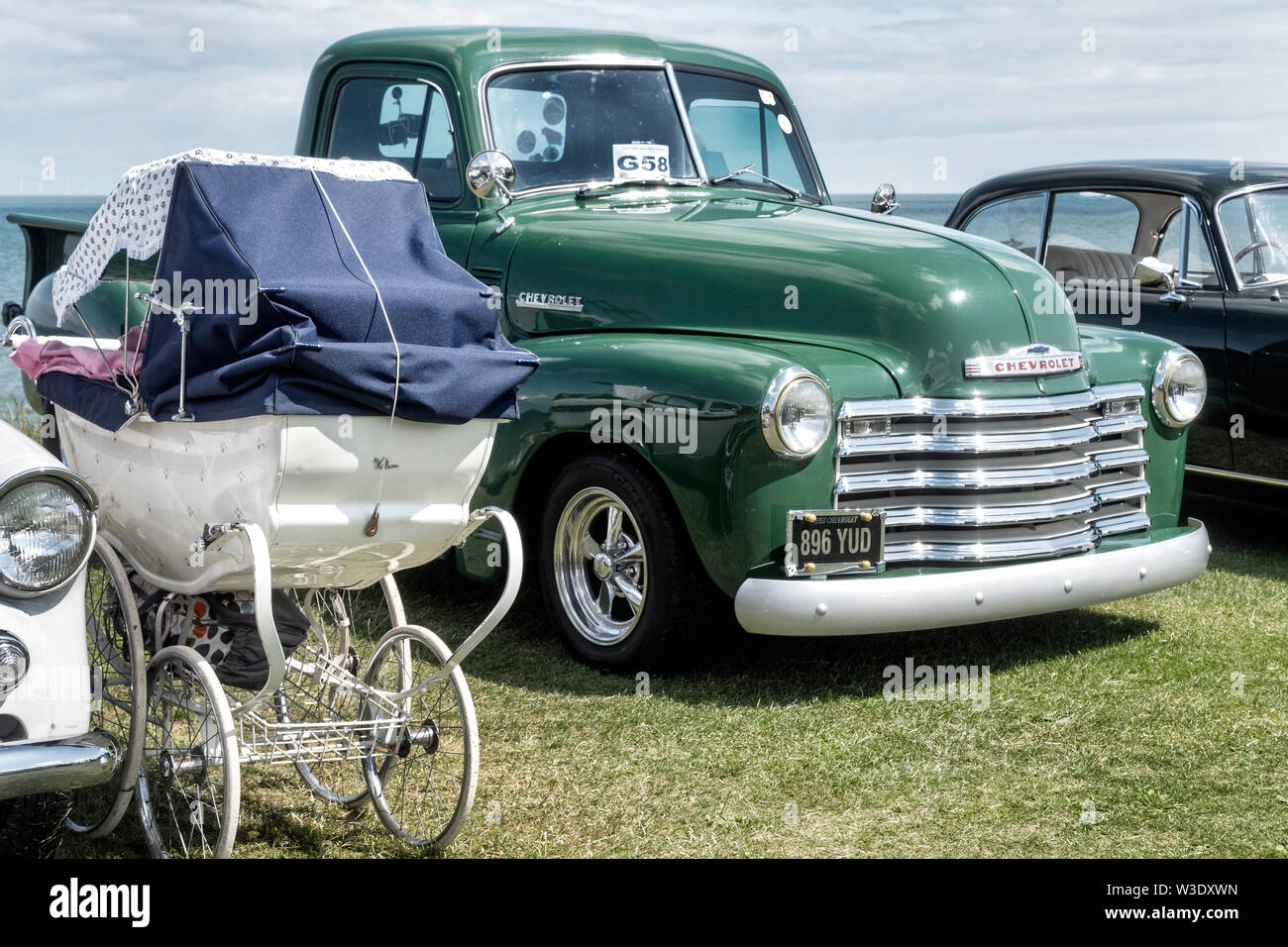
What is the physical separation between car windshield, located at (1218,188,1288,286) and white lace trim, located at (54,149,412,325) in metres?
4.93

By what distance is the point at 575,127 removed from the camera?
624cm

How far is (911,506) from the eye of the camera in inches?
199

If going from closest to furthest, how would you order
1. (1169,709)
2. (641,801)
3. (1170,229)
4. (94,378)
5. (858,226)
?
(94,378)
(641,801)
(1169,709)
(858,226)
(1170,229)

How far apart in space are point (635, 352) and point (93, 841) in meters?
2.41

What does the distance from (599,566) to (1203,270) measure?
3936 mm

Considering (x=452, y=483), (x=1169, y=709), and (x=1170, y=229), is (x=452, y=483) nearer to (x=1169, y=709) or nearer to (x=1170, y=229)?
(x=1169, y=709)

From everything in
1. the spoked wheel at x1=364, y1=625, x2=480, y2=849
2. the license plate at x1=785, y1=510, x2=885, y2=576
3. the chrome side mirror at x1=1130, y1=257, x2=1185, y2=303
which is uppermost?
the chrome side mirror at x1=1130, y1=257, x2=1185, y2=303

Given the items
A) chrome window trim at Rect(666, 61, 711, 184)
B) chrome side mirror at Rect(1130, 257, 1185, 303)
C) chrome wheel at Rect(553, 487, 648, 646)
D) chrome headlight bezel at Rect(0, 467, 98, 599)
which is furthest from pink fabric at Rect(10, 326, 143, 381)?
chrome side mirror at Rect(1130, 257, 1185, 303)

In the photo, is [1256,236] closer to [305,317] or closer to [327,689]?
[327,689]

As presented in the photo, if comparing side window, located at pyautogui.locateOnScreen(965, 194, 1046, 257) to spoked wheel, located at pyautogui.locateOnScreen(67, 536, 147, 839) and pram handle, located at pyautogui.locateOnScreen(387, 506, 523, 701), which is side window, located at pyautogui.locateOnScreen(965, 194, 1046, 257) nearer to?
pram handle, located at pyautogui.locateOnScreen(387, 506, 523, 701)

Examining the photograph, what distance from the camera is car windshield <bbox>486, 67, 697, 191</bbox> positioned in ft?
20.3
